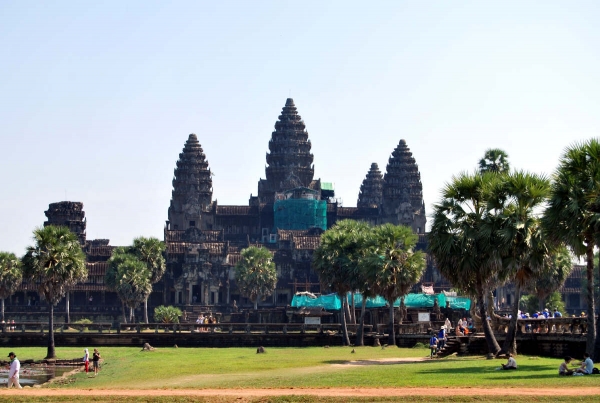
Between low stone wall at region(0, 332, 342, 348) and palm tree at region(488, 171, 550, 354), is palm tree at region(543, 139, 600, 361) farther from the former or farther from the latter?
low stone wall at region(0, 332, 342, 348)

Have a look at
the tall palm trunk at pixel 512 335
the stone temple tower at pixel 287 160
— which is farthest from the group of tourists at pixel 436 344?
the stone temple tower at pixel 287 160

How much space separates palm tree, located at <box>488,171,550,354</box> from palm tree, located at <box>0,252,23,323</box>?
68.3 metres

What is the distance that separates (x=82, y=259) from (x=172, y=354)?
8.17 m

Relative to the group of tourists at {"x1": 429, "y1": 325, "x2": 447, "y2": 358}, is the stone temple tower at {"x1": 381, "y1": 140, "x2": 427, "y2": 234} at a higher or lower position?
higher

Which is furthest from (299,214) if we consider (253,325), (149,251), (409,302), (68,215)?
(253,325)

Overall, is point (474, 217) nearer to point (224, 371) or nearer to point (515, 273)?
point (515, 273)

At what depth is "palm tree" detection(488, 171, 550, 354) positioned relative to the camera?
2071 inches

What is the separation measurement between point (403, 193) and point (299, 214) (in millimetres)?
18623

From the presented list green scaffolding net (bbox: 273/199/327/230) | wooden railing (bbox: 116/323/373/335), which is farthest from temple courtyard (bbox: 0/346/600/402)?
green scaffolding net (bbox: 273/199/327/230)

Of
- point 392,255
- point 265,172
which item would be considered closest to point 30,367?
point 392,255

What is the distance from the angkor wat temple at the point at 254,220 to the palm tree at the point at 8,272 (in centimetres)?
3367

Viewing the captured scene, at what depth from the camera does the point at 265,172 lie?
19612cm

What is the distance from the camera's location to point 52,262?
71.0 meters

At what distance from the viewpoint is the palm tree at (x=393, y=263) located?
75.8m
